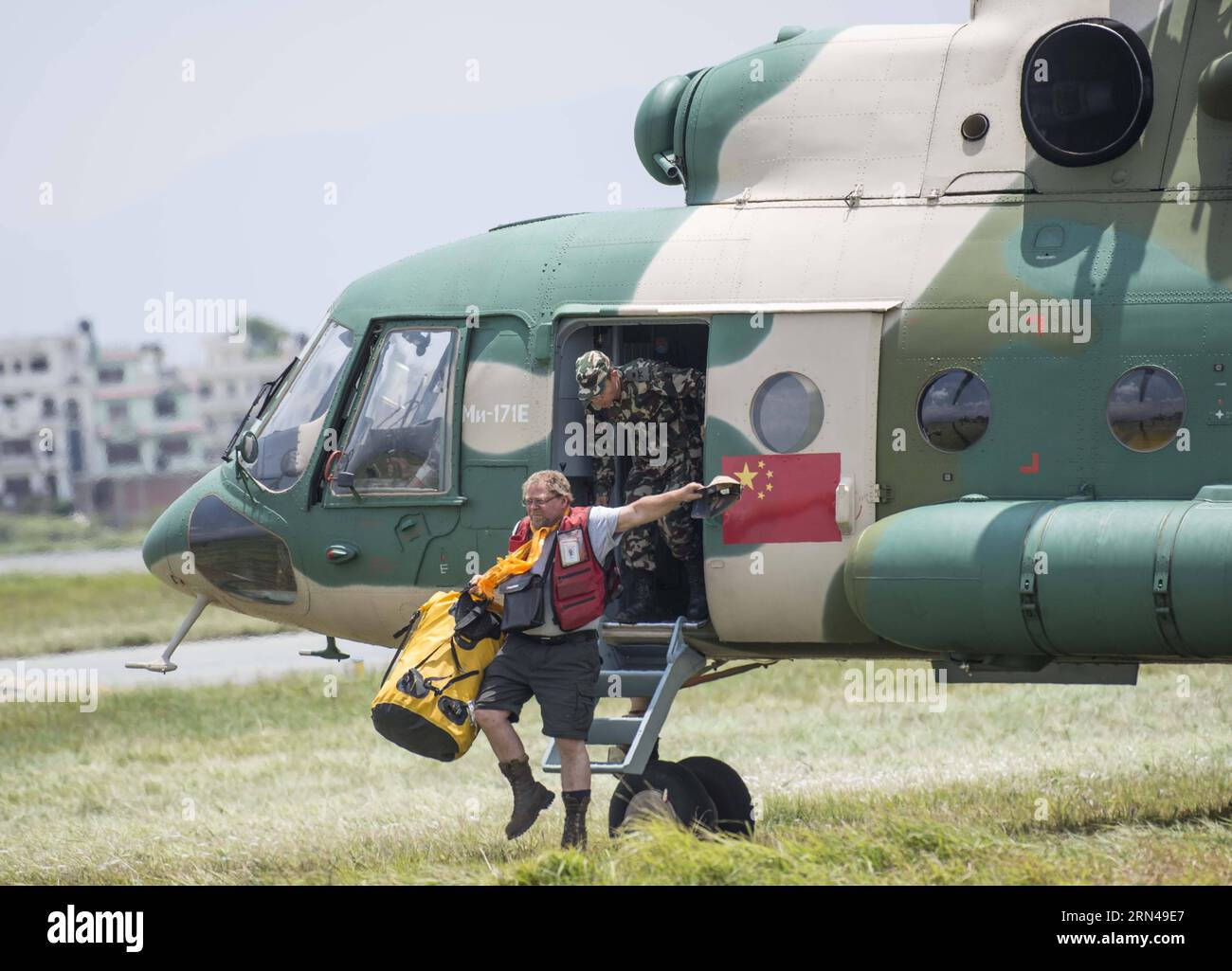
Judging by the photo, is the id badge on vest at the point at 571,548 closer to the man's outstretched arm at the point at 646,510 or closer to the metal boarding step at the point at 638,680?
the man's outstretched arm at the point at 646,510

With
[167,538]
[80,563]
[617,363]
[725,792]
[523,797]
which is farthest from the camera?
[80,563]

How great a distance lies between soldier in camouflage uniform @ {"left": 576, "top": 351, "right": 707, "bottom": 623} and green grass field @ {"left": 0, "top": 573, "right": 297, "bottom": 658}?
1350cm

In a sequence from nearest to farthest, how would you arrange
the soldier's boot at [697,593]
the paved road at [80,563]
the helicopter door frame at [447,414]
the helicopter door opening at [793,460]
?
the helicopter door opening at [793,460], the soldier's boot at [697,593], the helicopter door frame at [447,414], the paved road at [80,563]

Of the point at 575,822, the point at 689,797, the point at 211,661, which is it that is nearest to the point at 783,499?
the point at 689,797

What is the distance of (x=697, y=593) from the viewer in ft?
32.9

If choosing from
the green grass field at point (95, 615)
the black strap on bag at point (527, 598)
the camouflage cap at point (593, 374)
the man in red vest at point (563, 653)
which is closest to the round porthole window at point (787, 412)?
the man in red vest at point (563, 653)

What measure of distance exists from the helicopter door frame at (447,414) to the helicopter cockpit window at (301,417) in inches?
6.6

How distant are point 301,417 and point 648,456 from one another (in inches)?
91.5

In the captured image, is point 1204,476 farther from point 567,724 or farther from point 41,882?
point 41,882

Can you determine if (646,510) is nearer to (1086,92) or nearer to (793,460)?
(793,460)

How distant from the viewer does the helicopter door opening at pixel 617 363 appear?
9.96m

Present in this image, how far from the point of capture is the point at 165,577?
37.0 feet

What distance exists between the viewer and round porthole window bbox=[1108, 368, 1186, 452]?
354 inches

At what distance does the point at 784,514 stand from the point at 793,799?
2.92 metres
